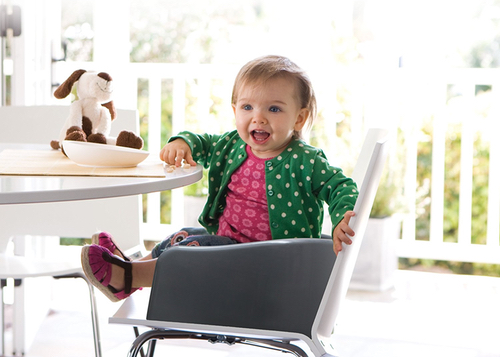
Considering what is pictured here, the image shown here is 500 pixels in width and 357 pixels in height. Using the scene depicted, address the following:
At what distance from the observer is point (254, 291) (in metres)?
1.19

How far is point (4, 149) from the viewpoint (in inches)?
65.7

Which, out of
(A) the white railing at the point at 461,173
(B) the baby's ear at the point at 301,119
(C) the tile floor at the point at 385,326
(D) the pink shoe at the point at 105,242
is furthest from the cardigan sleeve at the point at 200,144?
(A) the white railing at the point at 461,173

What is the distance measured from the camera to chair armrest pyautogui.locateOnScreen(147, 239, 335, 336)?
3.85 feet

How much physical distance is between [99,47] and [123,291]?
2.50 metres

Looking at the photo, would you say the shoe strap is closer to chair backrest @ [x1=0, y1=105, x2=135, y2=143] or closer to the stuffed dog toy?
the stuffed dog toy

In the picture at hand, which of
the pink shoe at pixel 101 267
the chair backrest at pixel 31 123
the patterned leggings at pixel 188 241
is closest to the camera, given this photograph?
the pink shoe at pixel 101 267

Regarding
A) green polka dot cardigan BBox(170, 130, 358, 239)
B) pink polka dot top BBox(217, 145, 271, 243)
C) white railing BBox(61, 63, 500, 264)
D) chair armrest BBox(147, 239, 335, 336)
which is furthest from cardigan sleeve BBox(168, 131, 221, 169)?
white railing BBox(61, 63, 500, 264)

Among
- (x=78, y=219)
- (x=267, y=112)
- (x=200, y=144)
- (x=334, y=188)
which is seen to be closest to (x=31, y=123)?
(x=78, y=219)

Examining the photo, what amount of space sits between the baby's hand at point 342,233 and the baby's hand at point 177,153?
449 millimetres

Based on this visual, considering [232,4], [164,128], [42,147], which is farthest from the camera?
[232,4]

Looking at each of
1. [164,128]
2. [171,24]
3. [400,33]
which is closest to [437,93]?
[400,33]

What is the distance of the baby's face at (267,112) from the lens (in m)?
1.50

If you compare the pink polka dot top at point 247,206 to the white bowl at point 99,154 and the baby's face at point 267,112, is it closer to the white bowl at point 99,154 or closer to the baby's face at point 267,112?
the baby's face at point 267,112

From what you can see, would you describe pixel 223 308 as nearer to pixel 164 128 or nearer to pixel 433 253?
pixel 433 253
